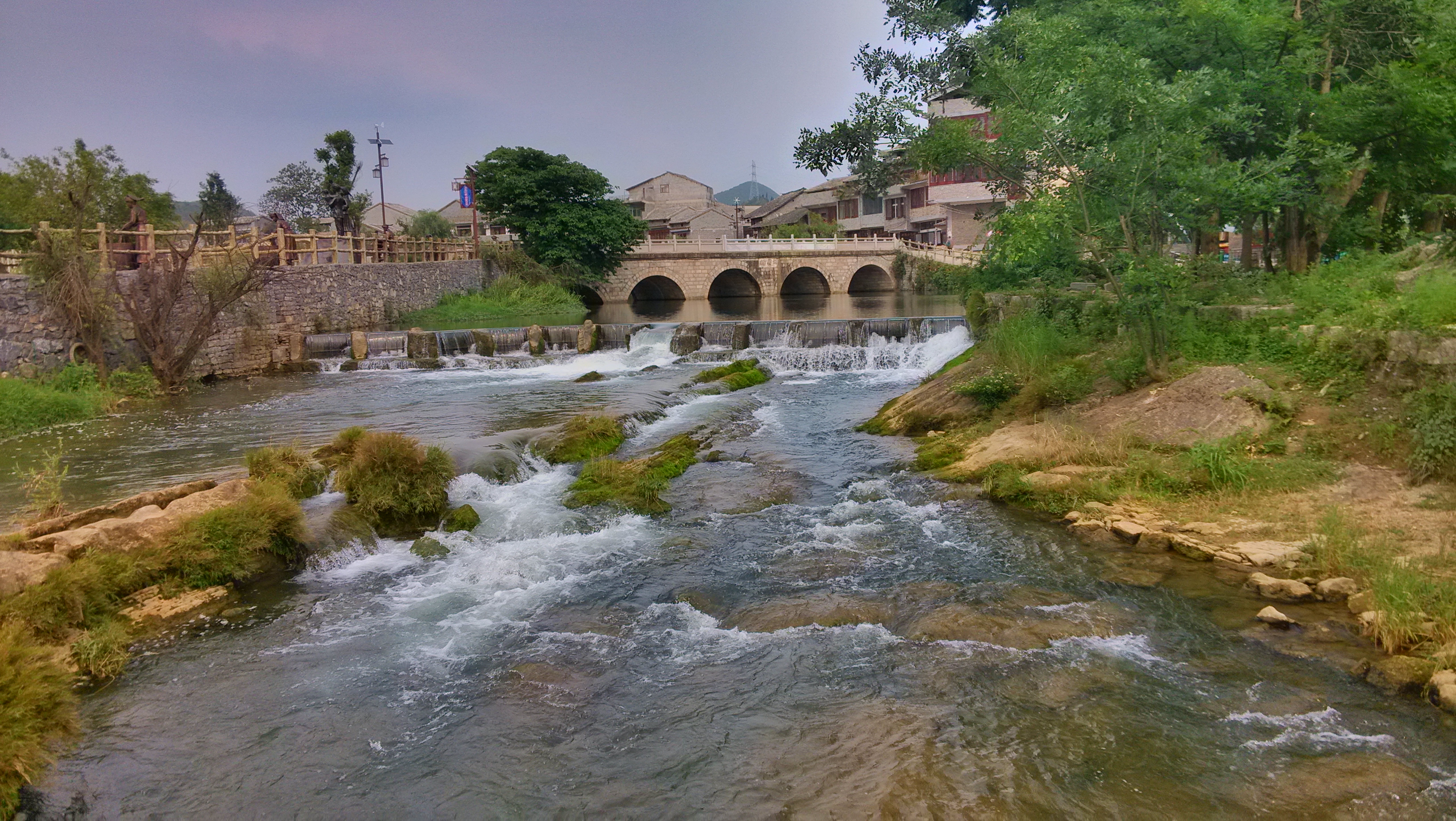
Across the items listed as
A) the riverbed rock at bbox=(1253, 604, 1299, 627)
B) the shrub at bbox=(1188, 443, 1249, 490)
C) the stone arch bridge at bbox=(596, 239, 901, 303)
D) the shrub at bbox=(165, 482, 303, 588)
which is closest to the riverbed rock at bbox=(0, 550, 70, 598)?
the shrub at bbox=(165, 482, 303, 588)

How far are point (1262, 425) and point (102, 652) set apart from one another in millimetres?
11028

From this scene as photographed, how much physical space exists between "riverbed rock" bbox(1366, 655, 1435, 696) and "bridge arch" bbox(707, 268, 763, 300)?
44.0 m

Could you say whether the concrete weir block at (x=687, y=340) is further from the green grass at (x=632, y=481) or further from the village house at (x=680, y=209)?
the village house at (x=680, y=209)

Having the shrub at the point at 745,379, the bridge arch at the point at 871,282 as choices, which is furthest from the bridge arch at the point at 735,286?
the shrub at the point at 745,379

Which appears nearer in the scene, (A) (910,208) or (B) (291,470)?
(B) (291,470)

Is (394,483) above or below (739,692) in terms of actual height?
above

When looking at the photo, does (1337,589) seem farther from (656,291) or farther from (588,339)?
(656,291)

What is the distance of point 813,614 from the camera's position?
295 inches

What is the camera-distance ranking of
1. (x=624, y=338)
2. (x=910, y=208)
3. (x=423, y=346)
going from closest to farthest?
(x=423, y=346) < (x=624, y=338) < (x=910, y=208)

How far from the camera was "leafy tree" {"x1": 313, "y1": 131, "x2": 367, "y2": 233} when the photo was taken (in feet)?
134

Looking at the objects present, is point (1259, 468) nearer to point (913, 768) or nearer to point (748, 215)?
point (913, 768)

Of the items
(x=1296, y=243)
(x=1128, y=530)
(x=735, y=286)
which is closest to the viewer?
(x=1128, y=530)

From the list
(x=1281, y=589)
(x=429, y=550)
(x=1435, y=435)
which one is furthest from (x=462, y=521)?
(x=1435, y=435)

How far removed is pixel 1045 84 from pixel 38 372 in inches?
726
